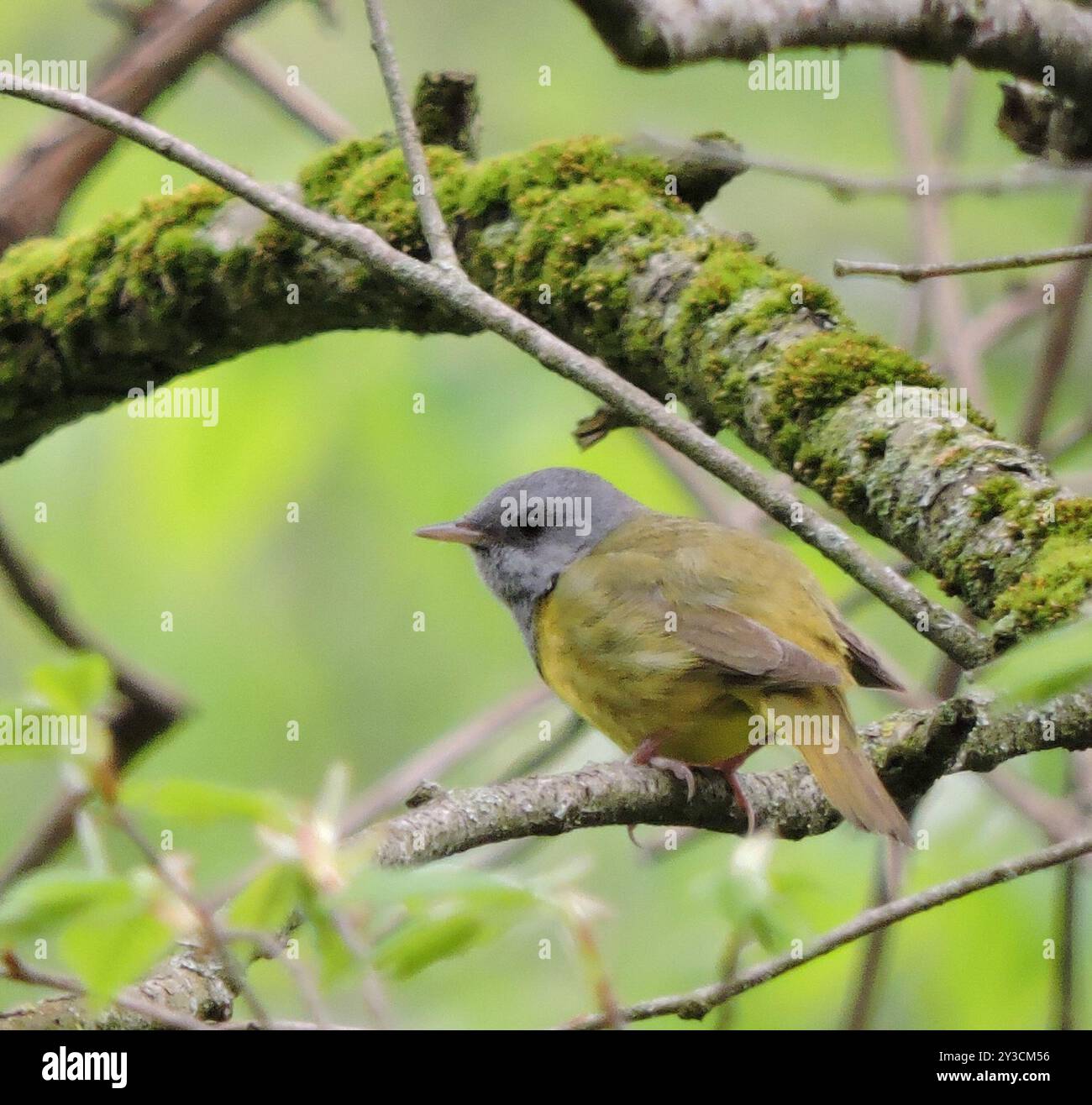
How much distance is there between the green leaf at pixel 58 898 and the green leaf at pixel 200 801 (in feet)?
0.26

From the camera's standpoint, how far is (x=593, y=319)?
3.29 metres

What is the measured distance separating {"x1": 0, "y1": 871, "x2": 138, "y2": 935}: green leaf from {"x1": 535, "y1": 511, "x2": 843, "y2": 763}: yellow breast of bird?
2260 millimetres

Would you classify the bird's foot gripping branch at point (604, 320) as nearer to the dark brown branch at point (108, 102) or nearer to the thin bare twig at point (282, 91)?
the dark brown branch at point (108, 102)

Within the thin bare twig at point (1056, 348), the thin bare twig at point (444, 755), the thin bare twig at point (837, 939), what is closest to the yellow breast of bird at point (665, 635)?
the thin bare twig at point (444, 755)

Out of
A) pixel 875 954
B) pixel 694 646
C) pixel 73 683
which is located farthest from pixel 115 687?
pixel 73 683

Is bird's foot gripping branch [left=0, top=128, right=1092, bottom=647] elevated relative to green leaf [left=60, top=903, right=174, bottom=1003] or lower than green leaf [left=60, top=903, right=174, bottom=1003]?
elevated

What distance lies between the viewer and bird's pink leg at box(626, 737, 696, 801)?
281 cm

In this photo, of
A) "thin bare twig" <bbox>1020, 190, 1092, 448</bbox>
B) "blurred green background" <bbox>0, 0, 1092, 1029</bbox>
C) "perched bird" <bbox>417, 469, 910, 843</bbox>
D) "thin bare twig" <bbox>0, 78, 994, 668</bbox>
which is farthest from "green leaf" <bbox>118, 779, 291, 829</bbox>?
"thin bare twig" <bbox>1020, 190, 1092, 448</bbox>

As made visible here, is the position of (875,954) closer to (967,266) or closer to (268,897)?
(967,266)

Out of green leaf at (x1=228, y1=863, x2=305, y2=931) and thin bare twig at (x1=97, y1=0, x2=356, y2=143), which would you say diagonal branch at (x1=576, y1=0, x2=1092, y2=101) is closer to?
thin bare twig at (x1=97, y1=0, x2=356, y2=143)

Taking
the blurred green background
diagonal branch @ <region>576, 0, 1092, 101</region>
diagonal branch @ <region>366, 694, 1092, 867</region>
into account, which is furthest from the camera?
the blurred green background

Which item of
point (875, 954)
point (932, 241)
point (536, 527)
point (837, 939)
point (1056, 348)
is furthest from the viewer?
point (932, 241)

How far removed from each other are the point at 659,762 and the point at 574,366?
100cm

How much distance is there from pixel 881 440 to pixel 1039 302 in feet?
7.74
